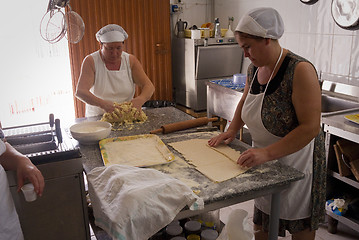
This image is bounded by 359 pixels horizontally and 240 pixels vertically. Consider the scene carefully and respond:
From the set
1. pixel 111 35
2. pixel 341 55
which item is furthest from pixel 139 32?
pixel 341 55

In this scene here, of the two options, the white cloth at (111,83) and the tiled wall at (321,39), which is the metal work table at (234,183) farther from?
the tiled wall at (321,39)

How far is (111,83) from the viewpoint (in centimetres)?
282

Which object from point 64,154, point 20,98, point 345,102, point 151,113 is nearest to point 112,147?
point 64,154

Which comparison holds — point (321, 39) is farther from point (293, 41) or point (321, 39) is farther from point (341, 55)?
point (293, 41)

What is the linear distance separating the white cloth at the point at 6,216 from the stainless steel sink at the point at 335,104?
2.66 m

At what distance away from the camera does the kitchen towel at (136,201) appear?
1178 millimetres

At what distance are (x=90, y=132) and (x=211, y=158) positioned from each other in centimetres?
75

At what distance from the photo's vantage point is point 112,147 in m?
1.87

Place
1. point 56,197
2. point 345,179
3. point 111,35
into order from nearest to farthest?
point 56,197
point 345,179
point 111,35

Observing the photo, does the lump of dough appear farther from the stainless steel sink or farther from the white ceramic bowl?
the stainless steel sink

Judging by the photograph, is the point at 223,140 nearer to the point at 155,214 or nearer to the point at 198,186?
the point at 198,186

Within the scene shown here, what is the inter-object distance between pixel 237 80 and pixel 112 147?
218cm

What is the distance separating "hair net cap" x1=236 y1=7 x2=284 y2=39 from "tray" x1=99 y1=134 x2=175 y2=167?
2.41ft

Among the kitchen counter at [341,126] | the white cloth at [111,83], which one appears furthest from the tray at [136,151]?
the kitchen counter at [341,126]
